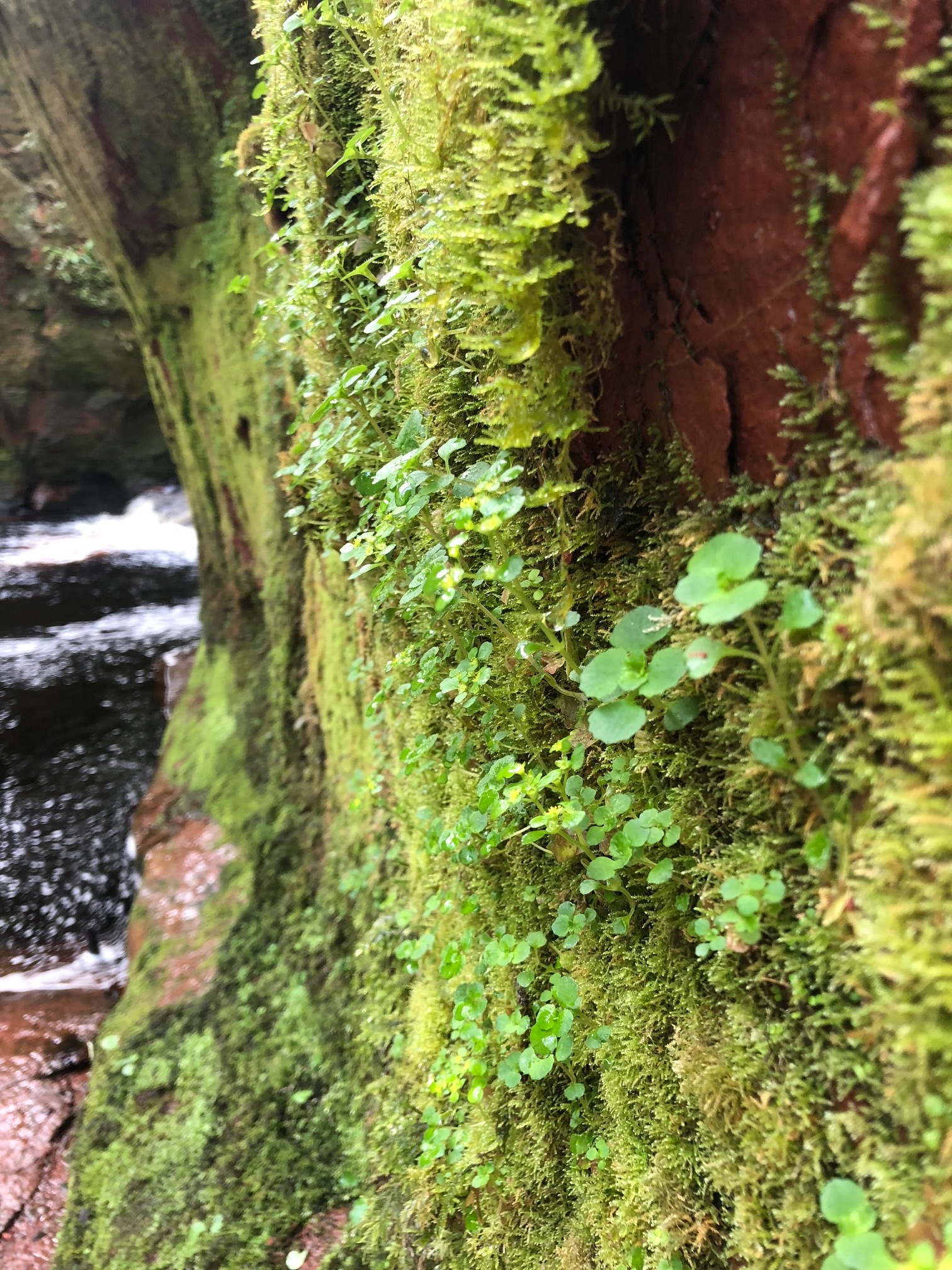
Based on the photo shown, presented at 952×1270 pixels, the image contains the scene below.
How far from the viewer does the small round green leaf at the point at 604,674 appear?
1.03m

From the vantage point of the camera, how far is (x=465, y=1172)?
175 centimetres

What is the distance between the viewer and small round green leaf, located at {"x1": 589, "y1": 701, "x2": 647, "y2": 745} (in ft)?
3.30

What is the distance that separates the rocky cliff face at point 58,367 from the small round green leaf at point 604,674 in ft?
48.3

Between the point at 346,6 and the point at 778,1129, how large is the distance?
99.6 inches

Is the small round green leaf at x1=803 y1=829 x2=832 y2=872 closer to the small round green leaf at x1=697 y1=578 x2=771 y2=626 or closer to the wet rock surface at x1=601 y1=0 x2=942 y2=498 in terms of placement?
the small round green leaf at x1=697 y1=578 x2=771 y2=626

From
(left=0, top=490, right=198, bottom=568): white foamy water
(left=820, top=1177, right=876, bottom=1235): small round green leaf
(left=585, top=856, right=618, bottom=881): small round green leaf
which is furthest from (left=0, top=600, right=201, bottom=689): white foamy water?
(left=820, top=1177, right=876, bottom=1235): small round green leaf

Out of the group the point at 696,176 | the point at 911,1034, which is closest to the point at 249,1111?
the point at 911,1034

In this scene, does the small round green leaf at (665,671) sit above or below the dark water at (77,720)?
above

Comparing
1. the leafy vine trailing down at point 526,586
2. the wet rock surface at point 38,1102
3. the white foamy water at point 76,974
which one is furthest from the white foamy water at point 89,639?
the leafy vine trailing down at point 526,586

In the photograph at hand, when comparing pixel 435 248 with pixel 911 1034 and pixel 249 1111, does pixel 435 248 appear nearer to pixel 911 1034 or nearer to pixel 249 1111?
pixel 911 1034

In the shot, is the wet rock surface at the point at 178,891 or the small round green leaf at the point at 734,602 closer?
the small round green leaf at the point at 734,602

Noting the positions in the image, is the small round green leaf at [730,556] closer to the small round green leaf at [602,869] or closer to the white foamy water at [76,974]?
the small round green leaf at [602,869]

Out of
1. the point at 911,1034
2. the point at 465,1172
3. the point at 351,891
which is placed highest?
the point at 911,1034

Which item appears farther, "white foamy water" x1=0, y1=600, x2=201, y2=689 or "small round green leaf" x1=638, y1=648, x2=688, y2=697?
"white foamy water" x1=0, y1=600, x2=201, y2=689
